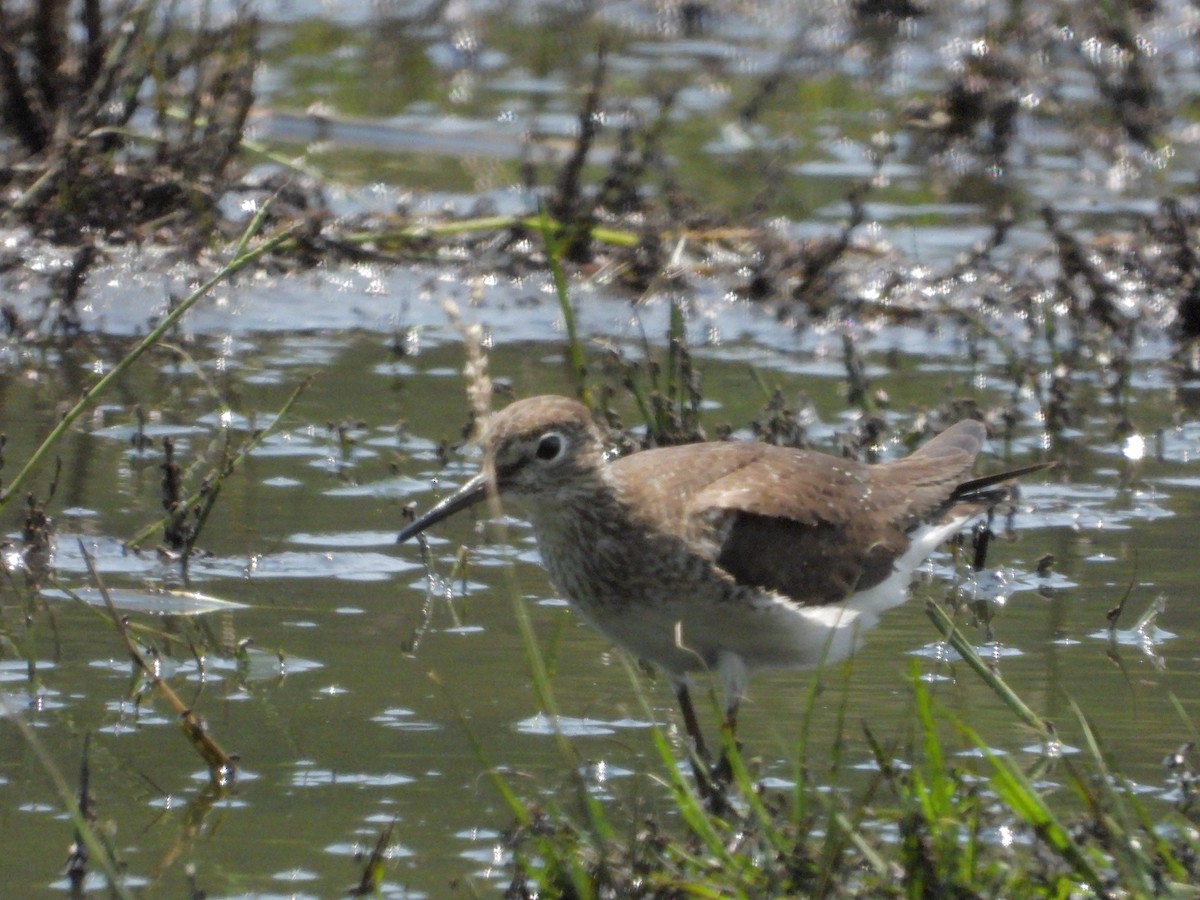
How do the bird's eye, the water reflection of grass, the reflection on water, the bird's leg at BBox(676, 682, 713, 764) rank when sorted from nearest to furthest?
the water reflection of grass → the reflection on water → the bird's leg at BBox(676, 682, 713, 764) → the bird's eye

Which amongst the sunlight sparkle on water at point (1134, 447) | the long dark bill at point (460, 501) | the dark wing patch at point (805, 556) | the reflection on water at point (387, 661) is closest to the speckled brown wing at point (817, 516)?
the dark wing patch at point (805, 556)

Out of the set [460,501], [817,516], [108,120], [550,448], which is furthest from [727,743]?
[108,120]

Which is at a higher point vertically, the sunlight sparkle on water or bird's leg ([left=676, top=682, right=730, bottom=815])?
bird's leg ([left=676, top=682, right=730, bottom=815])

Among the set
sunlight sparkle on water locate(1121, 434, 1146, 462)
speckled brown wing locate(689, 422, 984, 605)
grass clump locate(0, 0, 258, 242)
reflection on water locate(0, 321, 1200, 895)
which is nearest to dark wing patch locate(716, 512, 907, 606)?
speckled brown wing locate(689, 422, 984, 605)

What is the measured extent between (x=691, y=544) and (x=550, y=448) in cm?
43

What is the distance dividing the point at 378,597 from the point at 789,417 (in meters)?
1.67

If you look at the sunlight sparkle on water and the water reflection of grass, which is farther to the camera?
the sunlight sparkle on water

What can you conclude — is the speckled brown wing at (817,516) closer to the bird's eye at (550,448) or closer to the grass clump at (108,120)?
the bird's eye at (550,448)

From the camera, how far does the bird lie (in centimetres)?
542

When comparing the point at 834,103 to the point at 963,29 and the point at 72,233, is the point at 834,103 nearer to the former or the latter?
the point at 963,29

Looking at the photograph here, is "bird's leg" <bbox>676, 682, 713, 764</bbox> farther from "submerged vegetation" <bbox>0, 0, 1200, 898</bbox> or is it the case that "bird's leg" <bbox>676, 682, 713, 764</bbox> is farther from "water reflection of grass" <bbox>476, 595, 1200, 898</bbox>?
"water reflection of grass" <bbox>476, 595, 1200, 898</bbox>

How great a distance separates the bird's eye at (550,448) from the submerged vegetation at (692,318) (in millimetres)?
709

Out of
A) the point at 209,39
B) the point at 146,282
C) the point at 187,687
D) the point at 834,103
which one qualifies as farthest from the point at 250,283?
the point at 834,103

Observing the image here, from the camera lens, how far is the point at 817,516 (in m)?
5.94
